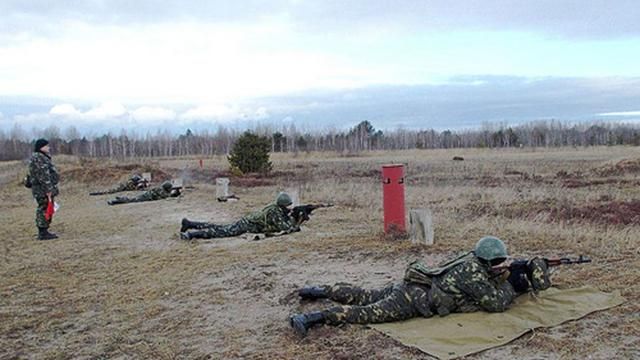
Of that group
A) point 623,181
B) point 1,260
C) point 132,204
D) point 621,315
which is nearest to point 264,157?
point 132,204

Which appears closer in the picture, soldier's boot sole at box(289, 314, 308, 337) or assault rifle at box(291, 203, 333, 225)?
soldier's boot sole at box(289, 314, 308, 337)

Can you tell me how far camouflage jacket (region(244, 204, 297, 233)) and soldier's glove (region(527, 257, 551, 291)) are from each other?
5.94 metres

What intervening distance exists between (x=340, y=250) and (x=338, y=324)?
3.79m

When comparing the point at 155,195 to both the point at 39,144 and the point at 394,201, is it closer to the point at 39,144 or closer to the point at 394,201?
the point at 39,144

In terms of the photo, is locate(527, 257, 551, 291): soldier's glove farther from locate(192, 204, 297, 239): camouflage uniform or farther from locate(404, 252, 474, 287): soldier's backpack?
locate(192, 204, 297, 239): camouflage uniform

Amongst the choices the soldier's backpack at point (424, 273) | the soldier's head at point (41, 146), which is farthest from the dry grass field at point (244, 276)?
the soldier's head at point (41, 146)

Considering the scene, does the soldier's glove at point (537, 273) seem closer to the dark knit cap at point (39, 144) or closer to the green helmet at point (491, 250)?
the green helmet at point (491, 250)

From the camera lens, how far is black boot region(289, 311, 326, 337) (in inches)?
211

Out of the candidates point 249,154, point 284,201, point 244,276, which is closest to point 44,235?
point 284,201

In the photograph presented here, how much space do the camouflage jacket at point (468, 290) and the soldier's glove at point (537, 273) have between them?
285 mm

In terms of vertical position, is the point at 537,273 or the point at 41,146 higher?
the point at 41,146

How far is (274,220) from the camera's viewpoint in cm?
1098

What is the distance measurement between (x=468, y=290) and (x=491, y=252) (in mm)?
397

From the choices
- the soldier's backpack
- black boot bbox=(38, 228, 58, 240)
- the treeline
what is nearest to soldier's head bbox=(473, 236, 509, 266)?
the soldier's backpack
